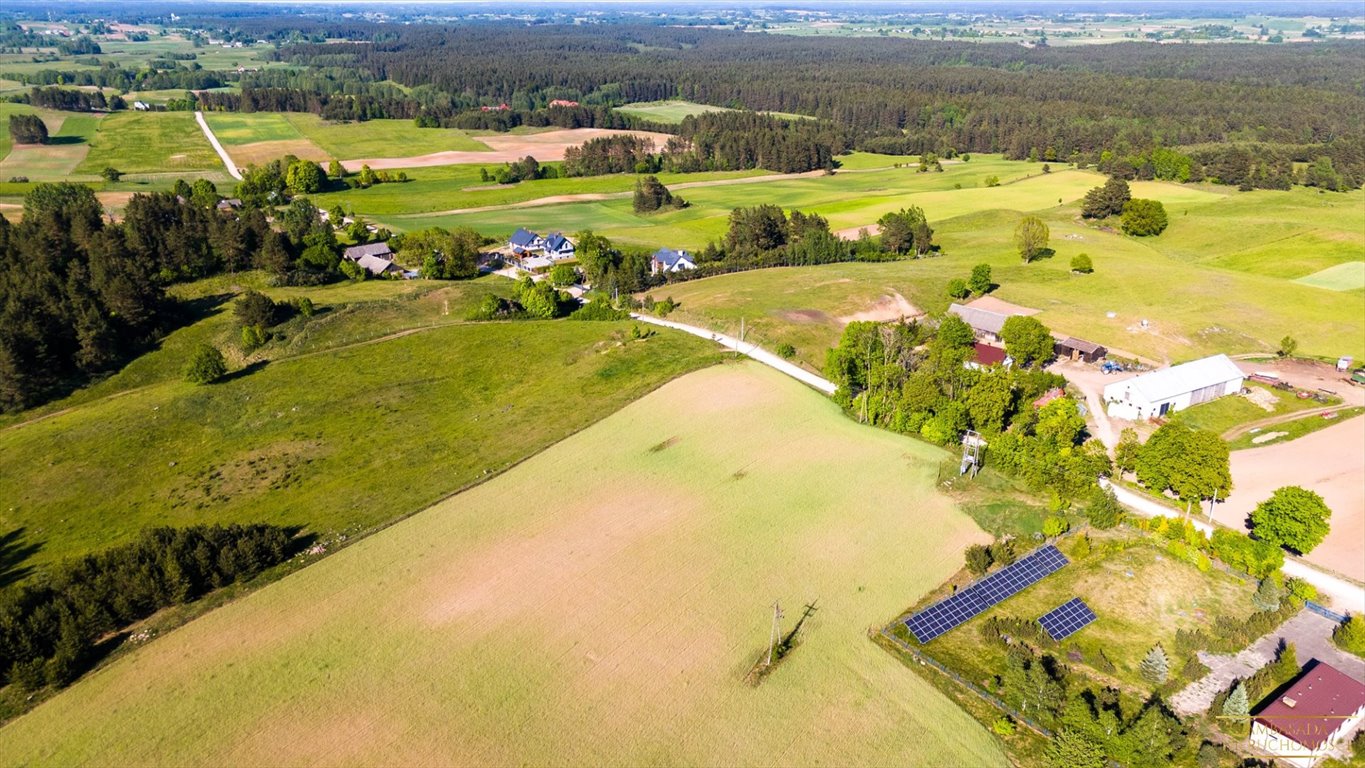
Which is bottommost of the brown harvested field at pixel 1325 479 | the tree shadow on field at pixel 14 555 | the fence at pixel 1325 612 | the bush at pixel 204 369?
the brown harvested field at pixel 1325 479

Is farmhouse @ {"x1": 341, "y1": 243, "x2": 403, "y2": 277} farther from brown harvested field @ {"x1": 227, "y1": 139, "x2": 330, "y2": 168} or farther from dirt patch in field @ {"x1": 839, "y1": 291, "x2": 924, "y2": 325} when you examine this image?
brown harvested field @ {"x1": 227, "y1": 139, "x2": 330, "y2": 168}

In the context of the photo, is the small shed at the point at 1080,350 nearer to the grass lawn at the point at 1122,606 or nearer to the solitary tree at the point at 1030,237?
the solitary tree at the point at 1030,237

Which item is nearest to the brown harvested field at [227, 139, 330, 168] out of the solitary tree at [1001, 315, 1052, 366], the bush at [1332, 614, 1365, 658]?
the solitary tree at [1001, 315, 1052, 366]

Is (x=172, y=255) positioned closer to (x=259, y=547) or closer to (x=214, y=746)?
(x=259, y=547)

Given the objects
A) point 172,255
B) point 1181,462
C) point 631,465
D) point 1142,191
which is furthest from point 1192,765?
point 1142,191

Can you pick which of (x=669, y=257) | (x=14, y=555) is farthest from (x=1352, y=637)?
(x=669, y=257)

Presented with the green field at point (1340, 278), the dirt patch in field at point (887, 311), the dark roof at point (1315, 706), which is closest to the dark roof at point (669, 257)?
the dirt patch in field at point (887, 311)

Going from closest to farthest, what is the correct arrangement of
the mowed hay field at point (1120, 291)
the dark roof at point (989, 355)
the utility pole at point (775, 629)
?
the utility pole at point (775, 629)
the dark roof at point (989, 355)
the mowed hay field at point (1120, 291)
